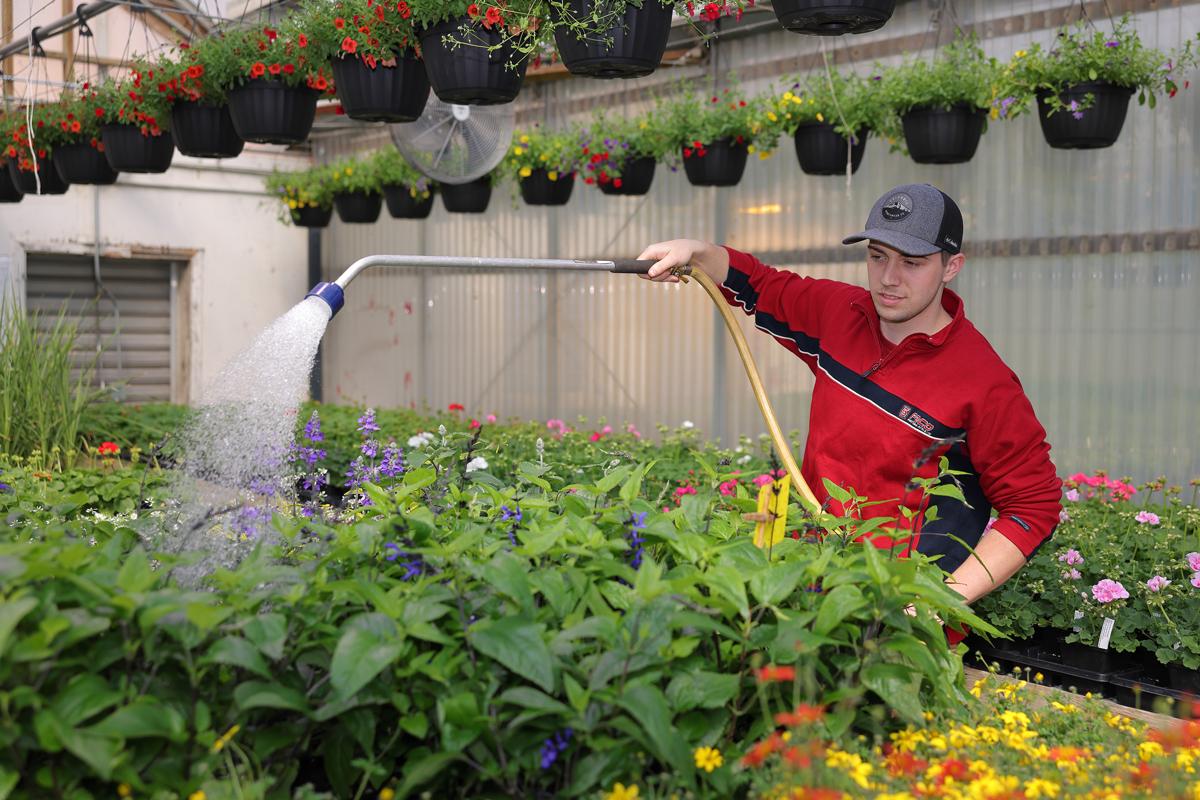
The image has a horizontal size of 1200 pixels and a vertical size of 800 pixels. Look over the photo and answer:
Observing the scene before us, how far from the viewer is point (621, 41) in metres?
2.59

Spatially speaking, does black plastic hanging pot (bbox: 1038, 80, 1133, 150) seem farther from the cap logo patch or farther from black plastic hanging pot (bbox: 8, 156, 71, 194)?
black plastic hanging pot (bbox: 8, 156, 71, 194)

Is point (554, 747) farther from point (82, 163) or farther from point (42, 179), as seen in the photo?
point (42, 179)

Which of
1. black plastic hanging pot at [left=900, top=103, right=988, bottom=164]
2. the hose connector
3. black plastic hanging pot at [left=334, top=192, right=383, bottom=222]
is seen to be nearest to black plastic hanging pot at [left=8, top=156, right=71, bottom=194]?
black plastic hanging pot at [left=334, top=192, right=383, bottom=222]

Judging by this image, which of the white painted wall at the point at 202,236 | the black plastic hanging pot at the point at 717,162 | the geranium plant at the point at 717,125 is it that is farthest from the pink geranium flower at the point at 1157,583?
the white painted wall at the point at 202,236

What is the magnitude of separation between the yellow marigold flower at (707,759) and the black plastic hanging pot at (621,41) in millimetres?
1732

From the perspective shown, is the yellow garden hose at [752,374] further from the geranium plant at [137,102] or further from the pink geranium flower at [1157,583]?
the geranium plant at [137,102]

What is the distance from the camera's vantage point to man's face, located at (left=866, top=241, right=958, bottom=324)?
7.16 feet

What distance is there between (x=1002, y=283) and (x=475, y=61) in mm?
3396

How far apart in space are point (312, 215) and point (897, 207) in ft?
24.0

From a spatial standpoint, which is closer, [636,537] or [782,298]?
[636,537]

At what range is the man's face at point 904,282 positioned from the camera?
218 cm

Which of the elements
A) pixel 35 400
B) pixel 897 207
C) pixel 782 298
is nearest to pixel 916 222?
pixel 897 207

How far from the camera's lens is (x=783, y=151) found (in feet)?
21.7

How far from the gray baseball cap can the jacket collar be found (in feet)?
0.35
